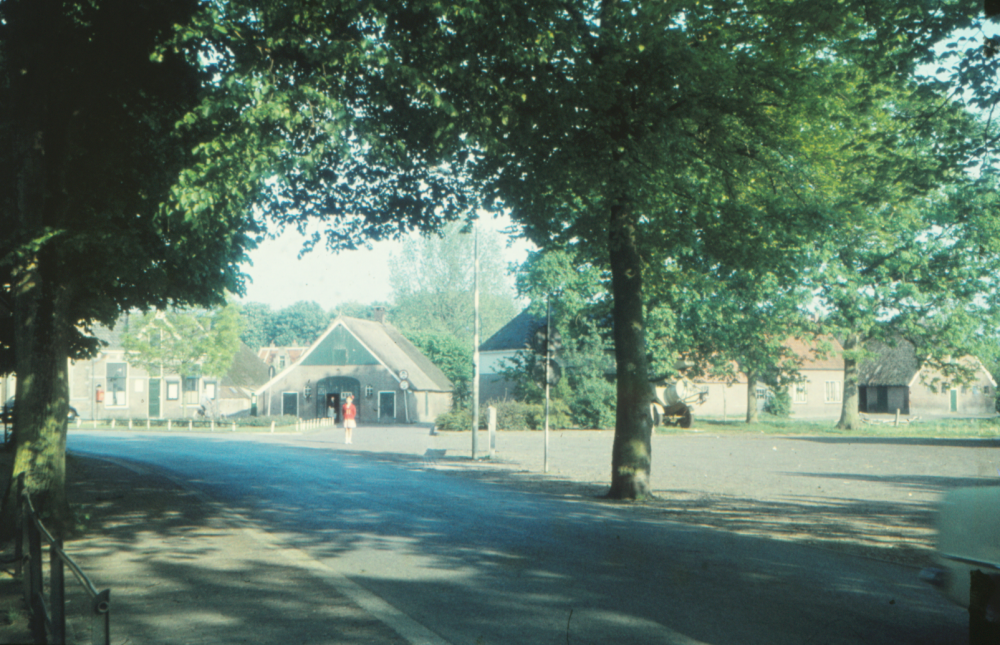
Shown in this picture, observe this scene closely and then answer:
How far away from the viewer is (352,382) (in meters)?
61.6

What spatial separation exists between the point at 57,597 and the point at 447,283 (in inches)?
3330

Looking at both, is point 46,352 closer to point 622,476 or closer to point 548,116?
point 548,116

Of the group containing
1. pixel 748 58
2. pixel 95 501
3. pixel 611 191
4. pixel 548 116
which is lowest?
pixel 95 501

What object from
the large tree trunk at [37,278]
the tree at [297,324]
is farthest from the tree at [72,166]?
the tree at [297,324]

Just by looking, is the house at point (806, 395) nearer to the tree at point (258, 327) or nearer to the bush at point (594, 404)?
the bush at point (594, 404)

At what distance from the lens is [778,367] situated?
49156mm

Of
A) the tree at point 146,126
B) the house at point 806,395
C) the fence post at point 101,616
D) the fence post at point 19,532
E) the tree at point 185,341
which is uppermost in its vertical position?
the tree at point 146,126

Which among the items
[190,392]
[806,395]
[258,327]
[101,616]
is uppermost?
[258,327]

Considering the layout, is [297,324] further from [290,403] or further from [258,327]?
[290,403]

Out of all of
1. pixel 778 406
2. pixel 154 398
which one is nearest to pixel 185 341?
pixel 154 398

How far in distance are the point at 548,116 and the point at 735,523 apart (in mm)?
6216

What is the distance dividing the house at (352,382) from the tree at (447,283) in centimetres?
2241

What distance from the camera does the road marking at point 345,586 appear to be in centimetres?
621

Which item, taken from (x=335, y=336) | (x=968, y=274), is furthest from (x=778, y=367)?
(x=335, y=336)
